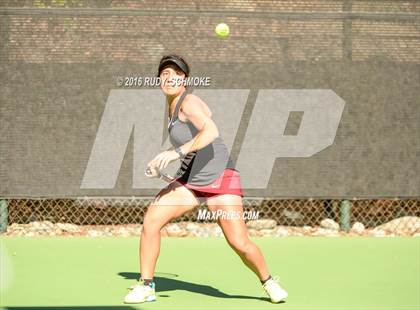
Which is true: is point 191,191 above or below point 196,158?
below

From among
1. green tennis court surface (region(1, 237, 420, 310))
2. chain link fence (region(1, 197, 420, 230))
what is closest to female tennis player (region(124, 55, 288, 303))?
green tennis court surface (region(1, 237, 420, 310))

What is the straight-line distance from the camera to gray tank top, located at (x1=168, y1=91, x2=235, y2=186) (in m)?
6.10

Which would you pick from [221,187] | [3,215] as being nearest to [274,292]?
[221,187]

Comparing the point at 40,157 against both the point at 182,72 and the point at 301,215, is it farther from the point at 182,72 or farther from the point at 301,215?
the point at 182,72

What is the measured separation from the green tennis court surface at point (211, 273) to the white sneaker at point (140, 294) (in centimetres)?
5

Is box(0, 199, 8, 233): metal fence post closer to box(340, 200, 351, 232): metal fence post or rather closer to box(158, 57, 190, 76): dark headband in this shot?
box(340, 200, 351, 232): metal fence post

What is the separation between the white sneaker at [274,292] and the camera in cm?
612

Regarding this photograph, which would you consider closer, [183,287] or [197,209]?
[183,287]

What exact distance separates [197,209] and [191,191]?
3.82 m

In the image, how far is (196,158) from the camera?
20.1ft

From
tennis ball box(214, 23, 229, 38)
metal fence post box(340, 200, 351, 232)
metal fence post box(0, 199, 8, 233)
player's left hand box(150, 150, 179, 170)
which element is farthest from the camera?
metal fence post box(340, 200, 351, 232)

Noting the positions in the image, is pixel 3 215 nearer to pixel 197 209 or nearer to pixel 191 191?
pixel 197 209

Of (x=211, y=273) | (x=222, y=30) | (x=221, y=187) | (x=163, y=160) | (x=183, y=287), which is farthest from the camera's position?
(x=222, y=30)

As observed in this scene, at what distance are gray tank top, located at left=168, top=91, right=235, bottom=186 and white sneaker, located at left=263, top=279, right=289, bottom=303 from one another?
2.62 feet
